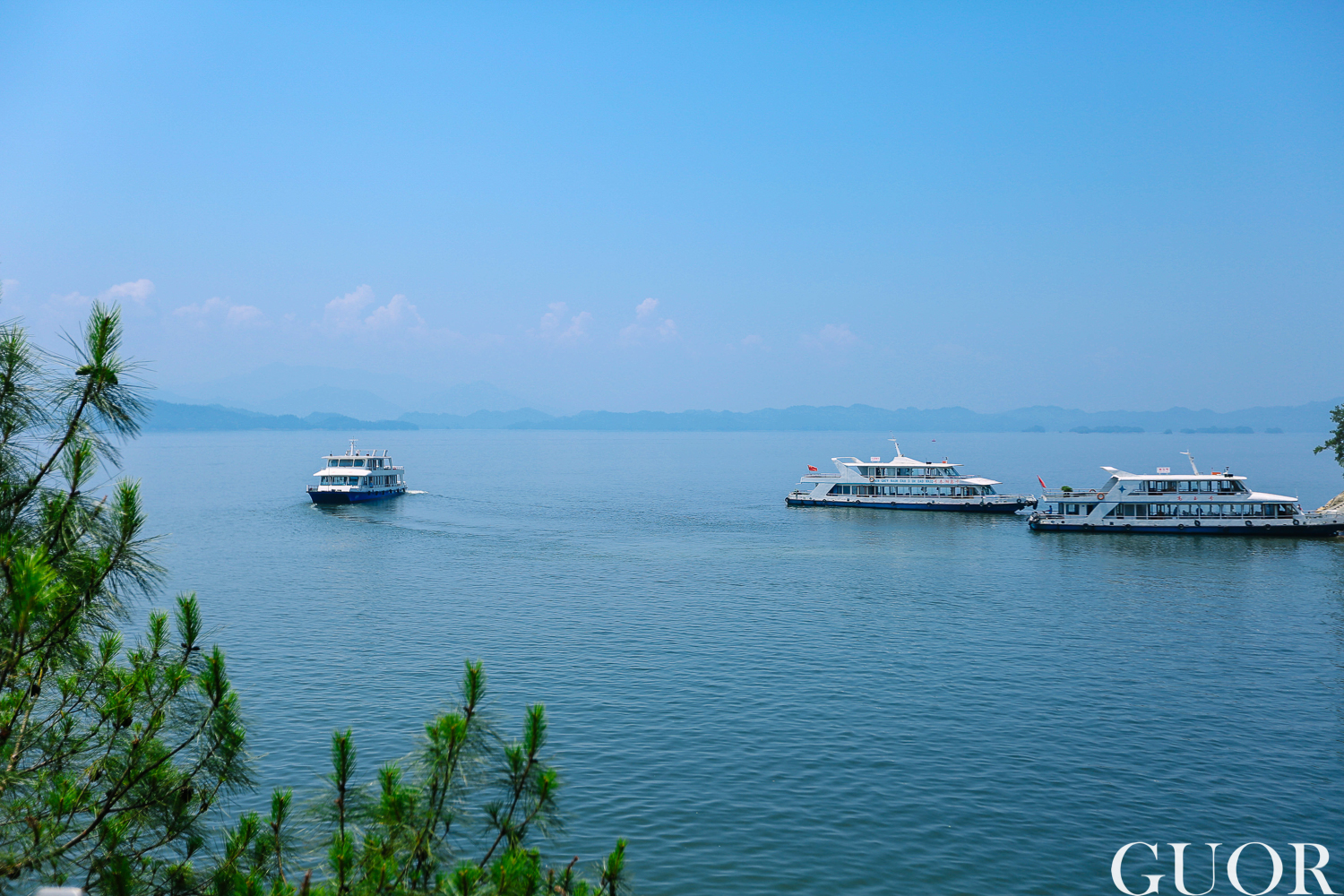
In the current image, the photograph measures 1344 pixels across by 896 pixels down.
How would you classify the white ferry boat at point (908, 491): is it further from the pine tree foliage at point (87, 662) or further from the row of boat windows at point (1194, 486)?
the pine tree foliage at point (87, 662)

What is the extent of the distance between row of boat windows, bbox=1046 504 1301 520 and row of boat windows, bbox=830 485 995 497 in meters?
17.1

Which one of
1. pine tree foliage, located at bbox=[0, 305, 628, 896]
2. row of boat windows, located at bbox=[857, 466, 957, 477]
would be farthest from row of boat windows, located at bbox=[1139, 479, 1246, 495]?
pine tree foliage, located at bbox=[0, 305, 628, 896]

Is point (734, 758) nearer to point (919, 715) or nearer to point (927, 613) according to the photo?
point (919, 715)

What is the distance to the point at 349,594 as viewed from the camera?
5231cm

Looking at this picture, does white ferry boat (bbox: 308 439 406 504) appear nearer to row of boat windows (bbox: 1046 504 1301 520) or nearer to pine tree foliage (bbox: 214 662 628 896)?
row of boat windows (bbox: 1046 504 1301 520)

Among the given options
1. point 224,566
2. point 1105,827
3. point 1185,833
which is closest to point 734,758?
point 1105,827

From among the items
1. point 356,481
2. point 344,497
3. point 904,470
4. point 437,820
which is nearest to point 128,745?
point 437,820

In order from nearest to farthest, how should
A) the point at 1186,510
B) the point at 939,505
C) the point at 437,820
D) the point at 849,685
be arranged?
the point at 437,820, the point at 849,685, the point at 1186,510, the point at 939,505

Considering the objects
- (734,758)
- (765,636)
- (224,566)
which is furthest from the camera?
(224,566)

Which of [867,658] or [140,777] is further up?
[140,777]

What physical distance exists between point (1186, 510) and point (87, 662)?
8378 centimetres

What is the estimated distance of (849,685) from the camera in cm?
3466

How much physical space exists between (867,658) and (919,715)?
7.38 metres

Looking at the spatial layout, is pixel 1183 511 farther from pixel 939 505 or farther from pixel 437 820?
pixel 437 820
